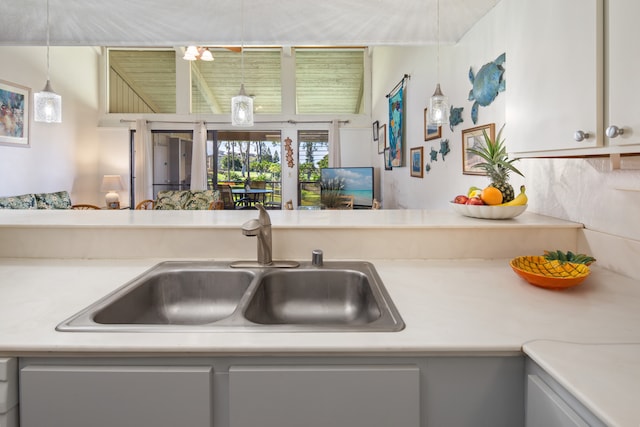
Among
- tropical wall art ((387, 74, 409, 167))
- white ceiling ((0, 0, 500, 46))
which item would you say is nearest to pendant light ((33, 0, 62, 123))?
white ceiling ((0, 0, 500, 46))

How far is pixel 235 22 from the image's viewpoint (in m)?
2.38

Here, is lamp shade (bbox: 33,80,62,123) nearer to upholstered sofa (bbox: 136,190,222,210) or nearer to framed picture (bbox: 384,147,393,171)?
upholstered sofa (bbox: 136,190,222,210)

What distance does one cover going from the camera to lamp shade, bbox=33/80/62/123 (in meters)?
2.33

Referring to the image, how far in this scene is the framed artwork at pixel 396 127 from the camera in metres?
4.34

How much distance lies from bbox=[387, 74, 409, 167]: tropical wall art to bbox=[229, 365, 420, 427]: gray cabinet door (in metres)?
3.84

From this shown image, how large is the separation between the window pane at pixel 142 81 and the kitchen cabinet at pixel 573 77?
6958 millimetres

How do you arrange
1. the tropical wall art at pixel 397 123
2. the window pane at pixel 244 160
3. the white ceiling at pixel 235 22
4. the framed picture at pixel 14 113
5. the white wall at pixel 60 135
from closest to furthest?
the white ceiling at pixel 235 22 < the tropical wall art at pixel 397 123 < the framed picture at pixel 14 113 < the white wall at pixel 60 135 < the window pane at pixel 244 160

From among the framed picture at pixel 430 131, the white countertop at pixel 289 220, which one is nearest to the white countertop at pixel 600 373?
the white countertop at pixel 289 220

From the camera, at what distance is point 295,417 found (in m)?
0.75

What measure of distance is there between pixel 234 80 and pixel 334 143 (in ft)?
7.63

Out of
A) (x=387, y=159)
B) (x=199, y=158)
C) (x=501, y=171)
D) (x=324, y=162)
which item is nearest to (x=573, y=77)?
(x=501, y=171)

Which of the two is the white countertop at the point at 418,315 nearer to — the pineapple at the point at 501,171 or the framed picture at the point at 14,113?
the pineapple at the point at 501,171

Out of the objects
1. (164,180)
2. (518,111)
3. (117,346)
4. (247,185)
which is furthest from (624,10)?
(164,180)

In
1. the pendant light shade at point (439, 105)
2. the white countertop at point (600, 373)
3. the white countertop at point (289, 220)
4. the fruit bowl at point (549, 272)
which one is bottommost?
the white countertop at point (600, 373)
